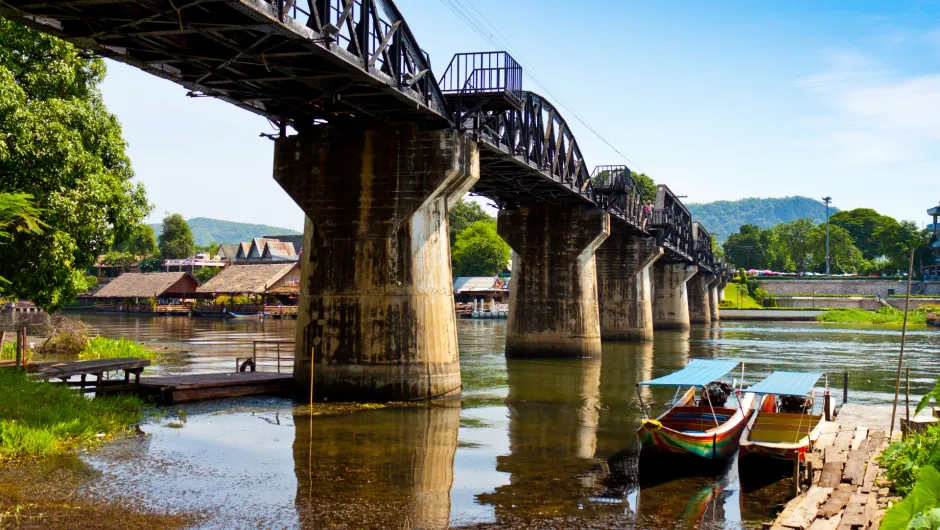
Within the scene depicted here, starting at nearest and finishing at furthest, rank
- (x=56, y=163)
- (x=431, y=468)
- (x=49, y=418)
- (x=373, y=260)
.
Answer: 1. (x=431, y=468)
2. (x=49, y=418)
3. (x=56, y=163)
4. (x=373, y=260)

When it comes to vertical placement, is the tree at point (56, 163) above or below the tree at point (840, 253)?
below

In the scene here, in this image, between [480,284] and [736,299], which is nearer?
[480,284]

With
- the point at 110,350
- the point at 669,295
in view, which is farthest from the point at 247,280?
the point at 110,350

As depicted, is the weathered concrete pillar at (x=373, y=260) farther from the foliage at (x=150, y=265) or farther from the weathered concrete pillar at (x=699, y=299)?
the foliage at (x=150, y=265)

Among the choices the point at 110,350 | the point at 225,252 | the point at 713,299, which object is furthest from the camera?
the point at 225,252

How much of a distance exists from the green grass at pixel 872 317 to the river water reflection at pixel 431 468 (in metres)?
84.8

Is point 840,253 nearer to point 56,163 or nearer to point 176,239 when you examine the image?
point 176,239

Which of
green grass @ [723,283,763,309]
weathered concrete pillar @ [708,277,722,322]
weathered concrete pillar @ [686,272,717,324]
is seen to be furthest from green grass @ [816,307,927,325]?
green grass @ [723,283,763,309]

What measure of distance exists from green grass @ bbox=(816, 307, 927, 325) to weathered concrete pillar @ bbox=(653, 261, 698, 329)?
31.3 metres

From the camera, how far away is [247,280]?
382 feet

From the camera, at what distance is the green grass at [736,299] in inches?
5896

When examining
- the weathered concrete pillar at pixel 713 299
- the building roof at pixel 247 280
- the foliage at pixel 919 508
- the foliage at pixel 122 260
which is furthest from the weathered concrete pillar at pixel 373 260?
the foliage at pixel 122 260

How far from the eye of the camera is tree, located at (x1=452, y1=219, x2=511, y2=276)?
13350cm

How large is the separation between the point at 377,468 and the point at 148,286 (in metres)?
110
